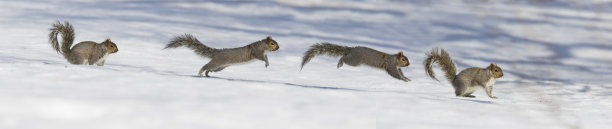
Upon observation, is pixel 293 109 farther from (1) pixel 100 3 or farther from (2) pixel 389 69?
(1) pixel 100 3

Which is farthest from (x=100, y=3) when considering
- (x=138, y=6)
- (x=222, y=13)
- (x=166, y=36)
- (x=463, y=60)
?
(x=463, y=60)

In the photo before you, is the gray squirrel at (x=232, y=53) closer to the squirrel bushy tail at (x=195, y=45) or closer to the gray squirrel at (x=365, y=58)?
the squirrel bushy tail at (x=195, y=45)

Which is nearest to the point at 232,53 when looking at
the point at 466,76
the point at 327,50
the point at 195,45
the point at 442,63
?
the point at 195,45

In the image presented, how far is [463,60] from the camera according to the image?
550 inches

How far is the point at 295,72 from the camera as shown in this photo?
33.9 ft

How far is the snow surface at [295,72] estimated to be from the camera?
8.41 feet

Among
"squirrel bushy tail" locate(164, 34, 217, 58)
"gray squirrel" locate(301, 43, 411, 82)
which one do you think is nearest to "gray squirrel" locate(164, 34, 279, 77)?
"squirrel bushy tail" locate(164, 34, 217, 58)

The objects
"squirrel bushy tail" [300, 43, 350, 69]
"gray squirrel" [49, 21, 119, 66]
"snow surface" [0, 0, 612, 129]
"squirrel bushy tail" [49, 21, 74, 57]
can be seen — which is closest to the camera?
"snow surface" [0, 0, 612, 129]

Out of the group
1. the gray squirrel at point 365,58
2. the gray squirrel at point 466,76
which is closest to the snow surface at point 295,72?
the gray squirrel at point 466,76

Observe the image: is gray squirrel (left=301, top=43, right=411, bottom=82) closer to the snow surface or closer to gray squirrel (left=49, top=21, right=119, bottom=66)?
the snow surface

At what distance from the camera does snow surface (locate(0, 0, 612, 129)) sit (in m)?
2.56

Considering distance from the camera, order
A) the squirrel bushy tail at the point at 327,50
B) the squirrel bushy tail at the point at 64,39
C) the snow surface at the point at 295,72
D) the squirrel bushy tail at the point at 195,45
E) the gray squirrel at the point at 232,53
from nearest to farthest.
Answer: the snow surface at the point at 295,72 → the gray squirrel at the point at 232,53 → the squirrel bushy tail at the point at 195,45 → the squirrel bushy tail at the point at 327,50 → the squirrel bushy tail at the point at 64,39

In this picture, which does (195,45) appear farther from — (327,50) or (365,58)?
(365,58)

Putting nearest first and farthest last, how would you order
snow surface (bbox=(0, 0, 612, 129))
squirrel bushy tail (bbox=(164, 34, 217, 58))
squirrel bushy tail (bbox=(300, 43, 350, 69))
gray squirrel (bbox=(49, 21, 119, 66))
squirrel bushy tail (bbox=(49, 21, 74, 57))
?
snow surface (bbox=(0, 0, 612, 129)) → squirrel bushy tail (bbox=(164, 34, 217, 58)) → squirrel bushy tail (bbox=(300, 43, 350, 69)) → gray squirrel (bbox=(49, 21, 119, 66)) → squirrel bushy tail (bbox=(49, 21, 74, 57))
